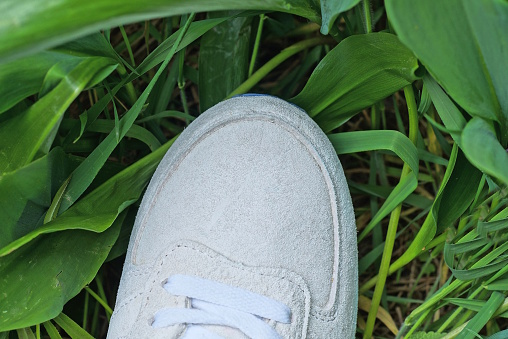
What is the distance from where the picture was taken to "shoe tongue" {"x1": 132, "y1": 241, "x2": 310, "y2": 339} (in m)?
0.65

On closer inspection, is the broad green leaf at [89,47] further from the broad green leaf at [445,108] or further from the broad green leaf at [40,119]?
the broad green leaf at [445,108]

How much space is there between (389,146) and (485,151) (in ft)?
0.79

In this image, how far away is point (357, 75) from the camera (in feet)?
2.11

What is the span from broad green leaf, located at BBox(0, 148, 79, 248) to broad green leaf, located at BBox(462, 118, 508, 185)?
42 centimetres

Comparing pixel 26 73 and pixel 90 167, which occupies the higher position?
pixel 26 73

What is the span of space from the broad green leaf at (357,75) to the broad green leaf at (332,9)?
95 mm

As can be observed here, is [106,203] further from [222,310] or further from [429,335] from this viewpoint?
[429,335]

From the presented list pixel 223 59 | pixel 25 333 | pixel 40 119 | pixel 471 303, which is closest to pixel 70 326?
pixel 25 333

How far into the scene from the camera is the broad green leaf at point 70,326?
713 millimetres

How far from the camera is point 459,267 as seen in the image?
690 millimetres

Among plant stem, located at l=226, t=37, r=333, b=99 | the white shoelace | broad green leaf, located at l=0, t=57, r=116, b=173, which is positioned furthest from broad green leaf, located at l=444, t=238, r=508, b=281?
broad green leaf, located at l=0, t=57, r=116, b=173

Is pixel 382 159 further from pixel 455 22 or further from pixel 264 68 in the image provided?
pixel 455 22

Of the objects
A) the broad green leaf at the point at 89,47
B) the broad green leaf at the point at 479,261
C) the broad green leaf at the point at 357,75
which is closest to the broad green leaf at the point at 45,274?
the broad green leaf at the point at 89,47

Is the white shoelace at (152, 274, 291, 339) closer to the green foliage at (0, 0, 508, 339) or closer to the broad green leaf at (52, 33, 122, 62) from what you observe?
the green foliage at (0, 0, 508, 339)
